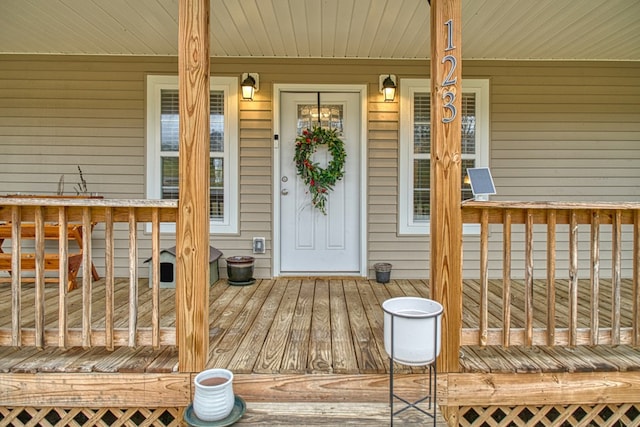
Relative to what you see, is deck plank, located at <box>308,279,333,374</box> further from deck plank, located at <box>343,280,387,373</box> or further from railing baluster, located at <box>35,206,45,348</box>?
railing baluster, located at <box>35,206,45,348</box>

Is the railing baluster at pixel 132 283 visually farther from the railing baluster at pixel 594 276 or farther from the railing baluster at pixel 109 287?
the railing baluster at pixel 594 276

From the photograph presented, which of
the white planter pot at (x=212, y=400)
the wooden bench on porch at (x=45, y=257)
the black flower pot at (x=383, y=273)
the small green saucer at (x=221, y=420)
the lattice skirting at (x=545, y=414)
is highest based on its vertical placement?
the wooden bench on porch at (x=45, y=257)

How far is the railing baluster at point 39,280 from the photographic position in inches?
74.1

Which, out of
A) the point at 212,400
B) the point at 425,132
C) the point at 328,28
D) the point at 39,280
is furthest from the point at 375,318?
the point at 328,28

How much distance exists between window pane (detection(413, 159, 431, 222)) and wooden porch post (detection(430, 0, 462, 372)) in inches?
78.5

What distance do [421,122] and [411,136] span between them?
0.63 feet

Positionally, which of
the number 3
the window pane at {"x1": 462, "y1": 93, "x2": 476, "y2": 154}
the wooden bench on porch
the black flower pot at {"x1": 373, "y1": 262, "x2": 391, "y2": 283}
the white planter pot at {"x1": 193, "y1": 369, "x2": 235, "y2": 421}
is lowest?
the white planter pot at {"x1": 193, "y1": 369, "x2": 235, "y2": 421}

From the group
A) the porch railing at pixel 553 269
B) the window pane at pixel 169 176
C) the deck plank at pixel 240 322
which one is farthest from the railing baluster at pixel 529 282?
the window pane at pixel 169 176

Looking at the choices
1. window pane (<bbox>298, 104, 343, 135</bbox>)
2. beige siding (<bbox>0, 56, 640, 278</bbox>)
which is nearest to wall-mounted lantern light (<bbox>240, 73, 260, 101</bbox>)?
beige siding (<bbox>0, 56, 640, 278</bbox>)

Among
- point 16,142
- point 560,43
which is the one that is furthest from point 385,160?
point 16,142

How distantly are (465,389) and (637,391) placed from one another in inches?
36.8

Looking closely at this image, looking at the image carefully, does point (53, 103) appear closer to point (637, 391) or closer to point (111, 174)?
point (111, 174)

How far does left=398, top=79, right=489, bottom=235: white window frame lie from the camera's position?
380 centimetres

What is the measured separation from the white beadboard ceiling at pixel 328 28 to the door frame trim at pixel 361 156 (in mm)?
316
